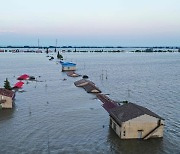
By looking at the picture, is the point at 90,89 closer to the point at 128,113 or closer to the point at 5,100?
the point at 5,100

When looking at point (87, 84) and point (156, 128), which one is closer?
point (156, 128)

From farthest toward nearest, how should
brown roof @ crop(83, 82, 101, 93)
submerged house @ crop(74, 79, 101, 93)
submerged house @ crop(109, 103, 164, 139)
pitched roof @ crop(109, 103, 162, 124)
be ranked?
1. submerged house @ crop(74, 79, 101, 93)
2. brown roof @ crop(83, 82, 101, 93)
3. pitched roof @ crop(109, 103, 162, 124)
4. submerged house @ crop(109, 103, 164, 139)

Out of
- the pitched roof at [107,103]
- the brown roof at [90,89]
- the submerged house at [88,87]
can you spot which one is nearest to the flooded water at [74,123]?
the pitched roof at [107,103]

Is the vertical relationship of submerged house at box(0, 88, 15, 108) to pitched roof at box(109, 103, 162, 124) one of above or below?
below

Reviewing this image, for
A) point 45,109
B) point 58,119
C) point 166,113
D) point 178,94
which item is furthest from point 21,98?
point 178,94

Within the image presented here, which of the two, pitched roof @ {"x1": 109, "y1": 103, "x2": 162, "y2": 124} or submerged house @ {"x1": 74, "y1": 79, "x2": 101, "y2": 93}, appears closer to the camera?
pitched roof @ {"x1": 109, "y1": 103, "x2": 162, "y2": 124}

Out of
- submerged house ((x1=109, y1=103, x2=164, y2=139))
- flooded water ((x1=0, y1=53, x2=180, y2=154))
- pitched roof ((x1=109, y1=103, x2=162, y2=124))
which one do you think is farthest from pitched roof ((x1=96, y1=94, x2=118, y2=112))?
submerged house ((x1=109, y1=103, x2=164, y2=139))

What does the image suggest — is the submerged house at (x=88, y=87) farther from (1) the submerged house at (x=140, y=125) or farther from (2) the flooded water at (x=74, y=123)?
(1) the submerged house at (x=140, y=125)

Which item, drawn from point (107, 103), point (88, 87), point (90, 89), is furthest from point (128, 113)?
point (88, 87)

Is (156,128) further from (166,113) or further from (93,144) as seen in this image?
(166,113)

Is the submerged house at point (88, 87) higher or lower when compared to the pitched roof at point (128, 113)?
lower

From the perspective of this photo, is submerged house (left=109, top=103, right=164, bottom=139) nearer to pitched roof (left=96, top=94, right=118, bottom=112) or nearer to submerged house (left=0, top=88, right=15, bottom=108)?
pitched roof (left=96, top=94, right=118, bottom=112)
